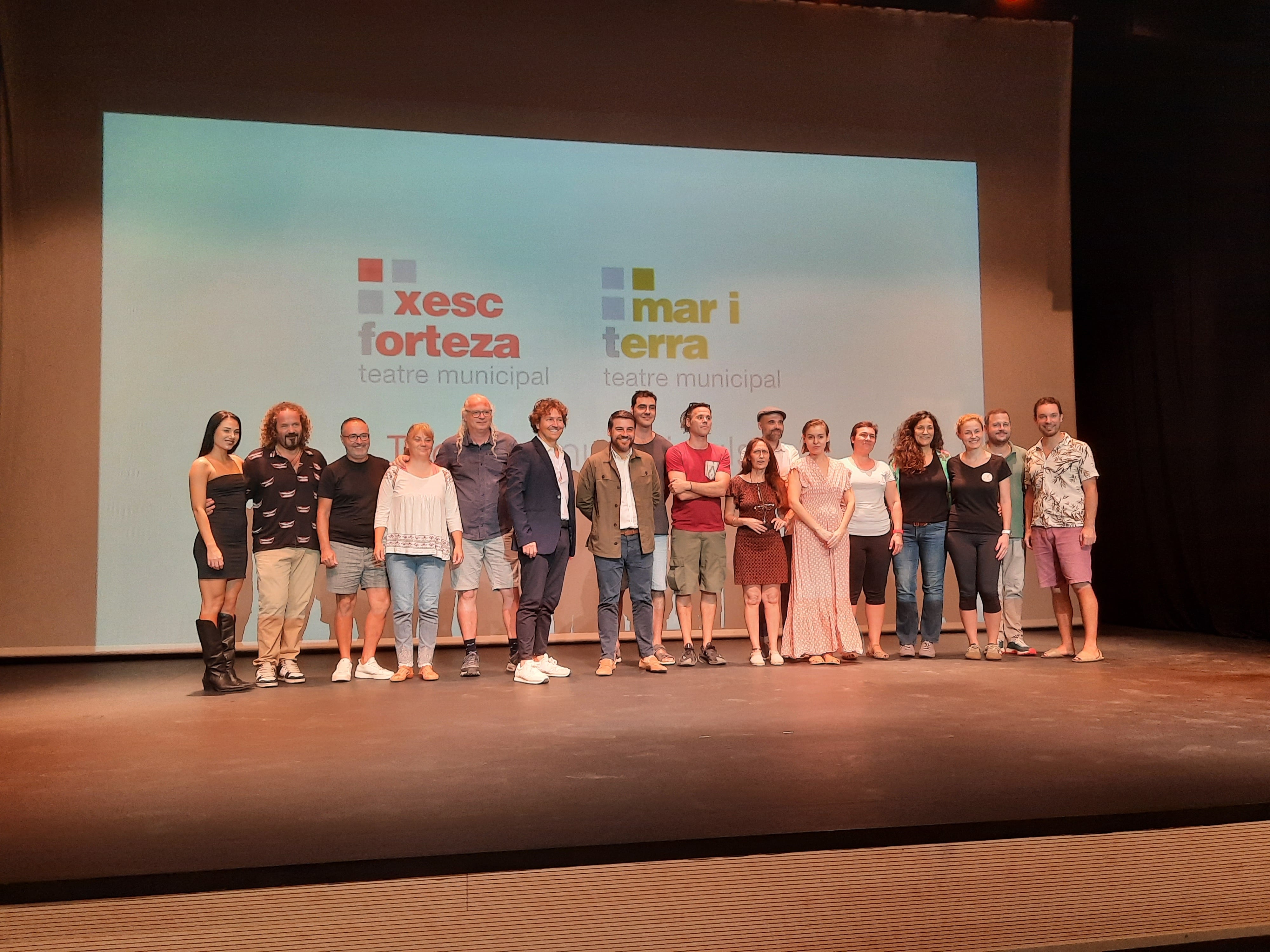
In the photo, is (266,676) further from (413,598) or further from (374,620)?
(413,598)

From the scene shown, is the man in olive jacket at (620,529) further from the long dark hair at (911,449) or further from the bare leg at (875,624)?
the long dark hair at (911,449)

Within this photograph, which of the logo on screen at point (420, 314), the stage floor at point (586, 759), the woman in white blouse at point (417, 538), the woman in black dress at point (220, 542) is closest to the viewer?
the stage floor at point (586, 759)

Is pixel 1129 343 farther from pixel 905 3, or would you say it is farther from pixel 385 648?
pixel 385 648

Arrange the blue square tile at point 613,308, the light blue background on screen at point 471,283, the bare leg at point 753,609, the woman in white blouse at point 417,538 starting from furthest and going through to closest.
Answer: the blue square tile at point 613,308 < the light blue background on screen at point 471,283 < the bare leg at point 753,609 < the woman in white blouse at point 417,538

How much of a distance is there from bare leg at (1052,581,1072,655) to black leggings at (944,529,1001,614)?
39 cm

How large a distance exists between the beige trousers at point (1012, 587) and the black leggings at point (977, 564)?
202 mm

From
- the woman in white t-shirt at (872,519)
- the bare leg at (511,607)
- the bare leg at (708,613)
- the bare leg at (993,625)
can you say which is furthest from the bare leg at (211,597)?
the bare leg at (993,625)

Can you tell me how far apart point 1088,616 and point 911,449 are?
4.52ft

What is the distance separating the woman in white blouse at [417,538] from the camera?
482cm

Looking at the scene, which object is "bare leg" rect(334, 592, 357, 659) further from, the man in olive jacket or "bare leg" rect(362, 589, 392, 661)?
the man in olive jacket

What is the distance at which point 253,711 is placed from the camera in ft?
13.0

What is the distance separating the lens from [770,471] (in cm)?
530

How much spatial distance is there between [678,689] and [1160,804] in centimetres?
229

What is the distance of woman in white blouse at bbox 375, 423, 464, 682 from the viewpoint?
4.82 metres
